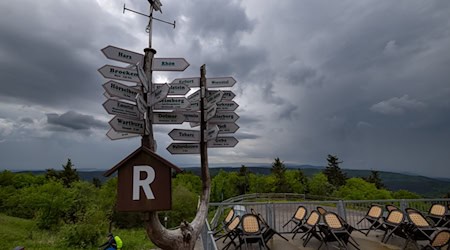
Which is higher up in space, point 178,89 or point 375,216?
point 178,89

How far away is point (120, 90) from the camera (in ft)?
9.21

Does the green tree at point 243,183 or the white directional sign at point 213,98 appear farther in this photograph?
the green tree at point 243,183

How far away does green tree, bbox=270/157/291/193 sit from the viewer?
57.6 meters

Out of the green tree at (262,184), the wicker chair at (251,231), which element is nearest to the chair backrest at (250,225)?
the wicker chair at (251,231)

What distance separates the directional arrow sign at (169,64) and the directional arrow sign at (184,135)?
86 centimetres

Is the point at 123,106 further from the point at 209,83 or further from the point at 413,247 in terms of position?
the point at 413,247

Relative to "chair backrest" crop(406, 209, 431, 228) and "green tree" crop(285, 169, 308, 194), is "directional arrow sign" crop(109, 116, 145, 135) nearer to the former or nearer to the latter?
"chair backrest" crop(406, 209, 431, 228)

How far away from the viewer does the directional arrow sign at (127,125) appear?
105 inches

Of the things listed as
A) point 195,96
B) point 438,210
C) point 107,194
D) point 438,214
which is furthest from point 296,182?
point 195,96

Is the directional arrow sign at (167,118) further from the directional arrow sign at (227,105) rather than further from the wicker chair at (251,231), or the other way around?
the wicker chair at (251,231)

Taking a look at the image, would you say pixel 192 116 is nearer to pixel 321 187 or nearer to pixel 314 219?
pixel 314 219

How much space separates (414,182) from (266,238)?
23696cm

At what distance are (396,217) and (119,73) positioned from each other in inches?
326

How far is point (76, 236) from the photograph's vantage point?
52.7ft
